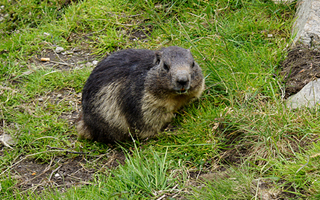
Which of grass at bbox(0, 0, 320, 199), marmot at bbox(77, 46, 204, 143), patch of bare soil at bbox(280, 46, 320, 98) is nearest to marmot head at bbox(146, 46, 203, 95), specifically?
marmot at bbox(77, 46, 204, 143)

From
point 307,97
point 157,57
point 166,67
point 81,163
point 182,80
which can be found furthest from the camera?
point 81,163

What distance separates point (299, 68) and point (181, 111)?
1745mm

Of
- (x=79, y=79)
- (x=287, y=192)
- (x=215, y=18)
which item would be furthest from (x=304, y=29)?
(x=79, y=79)

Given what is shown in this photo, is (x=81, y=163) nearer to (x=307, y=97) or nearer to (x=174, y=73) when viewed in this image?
(x=174, y=73)

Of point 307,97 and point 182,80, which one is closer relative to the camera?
point 182,80

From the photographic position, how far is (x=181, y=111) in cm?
493

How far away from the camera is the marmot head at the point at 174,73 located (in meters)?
4.25

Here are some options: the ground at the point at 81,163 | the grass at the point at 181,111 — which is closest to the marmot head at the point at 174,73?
the grass at the point at 181,111

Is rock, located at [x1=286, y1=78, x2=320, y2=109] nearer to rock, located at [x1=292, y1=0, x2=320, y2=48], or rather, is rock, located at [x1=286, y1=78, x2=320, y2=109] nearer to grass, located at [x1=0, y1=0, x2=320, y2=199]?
grass, located at [x1=0, y1=0, x2=320, y2=199]

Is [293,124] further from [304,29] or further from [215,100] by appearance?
[304,29]

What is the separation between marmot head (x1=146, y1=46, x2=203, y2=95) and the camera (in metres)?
4.25

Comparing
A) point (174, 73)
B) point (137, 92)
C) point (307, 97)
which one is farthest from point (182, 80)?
point (307, 97)

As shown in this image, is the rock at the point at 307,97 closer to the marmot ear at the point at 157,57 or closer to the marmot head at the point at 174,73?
the marmot head at the point at 174,73

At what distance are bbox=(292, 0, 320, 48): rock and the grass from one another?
237 millimetres
